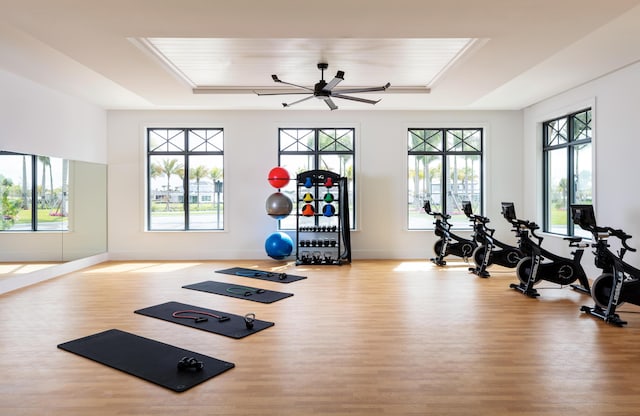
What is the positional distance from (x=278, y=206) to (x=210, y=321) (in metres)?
3.87

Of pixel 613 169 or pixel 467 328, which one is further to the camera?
pixel 613 169

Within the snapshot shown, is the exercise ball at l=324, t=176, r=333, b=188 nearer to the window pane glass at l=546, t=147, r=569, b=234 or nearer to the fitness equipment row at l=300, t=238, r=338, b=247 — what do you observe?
the fitness equipment row at l=300, t=238, r=338, b=247

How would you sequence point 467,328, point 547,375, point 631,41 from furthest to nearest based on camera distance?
point 631,41
point 467,328
point 547,375

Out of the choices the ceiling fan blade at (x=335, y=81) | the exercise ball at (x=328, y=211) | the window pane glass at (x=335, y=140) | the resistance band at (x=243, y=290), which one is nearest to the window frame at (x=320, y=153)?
the window pane glass at (x=335, y=140)

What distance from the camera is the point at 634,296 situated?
454cm

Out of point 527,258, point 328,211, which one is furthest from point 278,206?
point 527,258

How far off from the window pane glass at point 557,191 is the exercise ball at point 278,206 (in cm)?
488

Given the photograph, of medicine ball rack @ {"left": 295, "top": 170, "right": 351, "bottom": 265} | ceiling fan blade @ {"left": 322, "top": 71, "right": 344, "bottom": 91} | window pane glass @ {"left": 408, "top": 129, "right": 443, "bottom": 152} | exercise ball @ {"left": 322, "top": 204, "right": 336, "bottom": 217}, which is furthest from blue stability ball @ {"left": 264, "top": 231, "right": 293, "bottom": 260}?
ceiling fan blade @ {"left": 322, "top": 71, "right": 344, "bottom": 91}

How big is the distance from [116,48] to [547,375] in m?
5.25

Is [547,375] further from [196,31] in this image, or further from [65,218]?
[65,218]

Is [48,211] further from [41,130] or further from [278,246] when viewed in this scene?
[278,246]

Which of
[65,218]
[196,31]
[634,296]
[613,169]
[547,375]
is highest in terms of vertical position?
[196,31]

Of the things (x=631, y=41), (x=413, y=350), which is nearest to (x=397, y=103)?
(x=631, y=41)

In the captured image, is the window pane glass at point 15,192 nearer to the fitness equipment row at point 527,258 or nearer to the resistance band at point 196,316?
the resistance band at point 196,316
